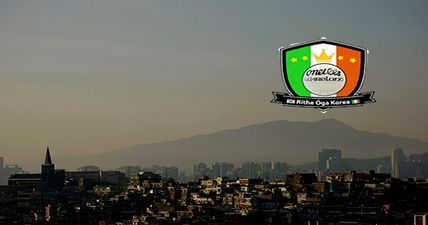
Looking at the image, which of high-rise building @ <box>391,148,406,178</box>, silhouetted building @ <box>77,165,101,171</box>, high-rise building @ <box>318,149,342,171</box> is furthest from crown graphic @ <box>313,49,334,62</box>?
silhouetted building @ <box>77,165,101,171</box>

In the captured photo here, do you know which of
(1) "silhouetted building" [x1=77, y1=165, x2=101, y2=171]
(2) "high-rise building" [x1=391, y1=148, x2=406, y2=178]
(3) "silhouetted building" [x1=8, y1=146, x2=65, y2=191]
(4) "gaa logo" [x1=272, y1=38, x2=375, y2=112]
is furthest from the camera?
(1) "silhouetted building" [x1=77, y1=165, x2=101, y2=171]

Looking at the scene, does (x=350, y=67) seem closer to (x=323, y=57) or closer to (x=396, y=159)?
(x=323, y=57)

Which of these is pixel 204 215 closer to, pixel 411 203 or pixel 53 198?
pixel 411 203

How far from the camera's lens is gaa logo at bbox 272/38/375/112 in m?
10.7

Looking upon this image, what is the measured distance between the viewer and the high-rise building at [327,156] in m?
44.7

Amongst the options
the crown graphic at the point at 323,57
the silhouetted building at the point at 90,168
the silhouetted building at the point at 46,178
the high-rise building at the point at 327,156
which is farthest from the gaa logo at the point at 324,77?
the silhouetted building at the point at 90,168

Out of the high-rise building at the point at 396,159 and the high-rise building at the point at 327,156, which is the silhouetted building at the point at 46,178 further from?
the high-rise building at the point at 396,159

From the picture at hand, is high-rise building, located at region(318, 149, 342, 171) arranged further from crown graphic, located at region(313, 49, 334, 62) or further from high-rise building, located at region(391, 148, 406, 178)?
crown graphic, located at region(313, 49, 334, 62)

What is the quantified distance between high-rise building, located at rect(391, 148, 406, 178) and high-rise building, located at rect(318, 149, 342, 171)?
2.66 m

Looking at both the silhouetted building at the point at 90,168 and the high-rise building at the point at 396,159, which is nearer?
the high-rise building at the point at 396,159

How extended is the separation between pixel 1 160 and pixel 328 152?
13893 millimetres

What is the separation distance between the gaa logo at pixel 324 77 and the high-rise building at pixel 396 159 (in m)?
30.0

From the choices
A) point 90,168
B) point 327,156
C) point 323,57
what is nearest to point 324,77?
point 323,57

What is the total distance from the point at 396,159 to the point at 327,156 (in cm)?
398
